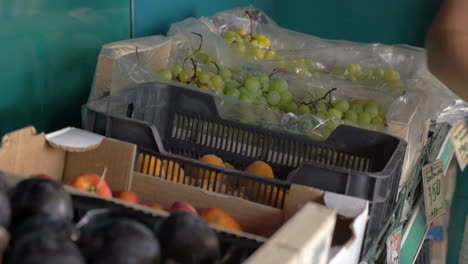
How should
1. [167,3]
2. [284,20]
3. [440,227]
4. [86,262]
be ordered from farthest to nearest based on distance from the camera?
[284,20] < [440,227] < [167,3] < [86,262]

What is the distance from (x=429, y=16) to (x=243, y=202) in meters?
2.14

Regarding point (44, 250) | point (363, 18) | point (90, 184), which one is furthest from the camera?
point (363, 18)

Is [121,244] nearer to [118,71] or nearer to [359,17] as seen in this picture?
[118,71]

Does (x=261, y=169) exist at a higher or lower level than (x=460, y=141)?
higher

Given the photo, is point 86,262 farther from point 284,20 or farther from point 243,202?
point 284,20

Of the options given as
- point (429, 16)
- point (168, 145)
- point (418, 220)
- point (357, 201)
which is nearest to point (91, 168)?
point (168, 145)

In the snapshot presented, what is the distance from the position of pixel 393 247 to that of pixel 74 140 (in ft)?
2.48

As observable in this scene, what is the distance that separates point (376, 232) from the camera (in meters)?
1.33

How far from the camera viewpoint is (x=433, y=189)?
1.90 m

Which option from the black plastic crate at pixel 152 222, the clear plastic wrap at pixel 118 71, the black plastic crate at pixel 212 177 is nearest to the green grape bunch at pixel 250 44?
the clear plastic wrap at pixel 118 71

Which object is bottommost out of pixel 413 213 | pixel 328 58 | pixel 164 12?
pixel 413 213

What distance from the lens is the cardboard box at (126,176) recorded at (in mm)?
1157

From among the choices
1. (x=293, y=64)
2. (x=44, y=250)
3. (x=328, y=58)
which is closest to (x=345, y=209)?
(x=44, y=250)

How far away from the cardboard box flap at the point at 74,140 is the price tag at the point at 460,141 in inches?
54.7
